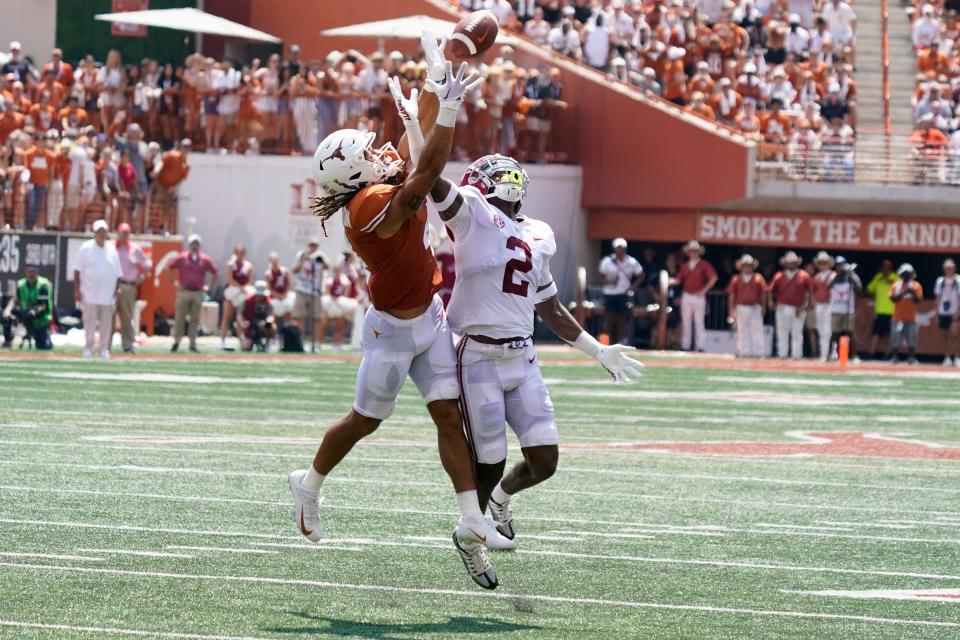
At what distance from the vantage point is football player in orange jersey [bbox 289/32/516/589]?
7262mm

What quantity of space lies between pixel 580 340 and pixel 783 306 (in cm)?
2084

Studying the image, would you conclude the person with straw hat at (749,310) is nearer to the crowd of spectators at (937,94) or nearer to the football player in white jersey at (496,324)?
the crowd of spectators at (937,94)

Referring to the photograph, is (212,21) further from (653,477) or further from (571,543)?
(571,543)

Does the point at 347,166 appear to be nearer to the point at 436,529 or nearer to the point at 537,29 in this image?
the point at 436,529

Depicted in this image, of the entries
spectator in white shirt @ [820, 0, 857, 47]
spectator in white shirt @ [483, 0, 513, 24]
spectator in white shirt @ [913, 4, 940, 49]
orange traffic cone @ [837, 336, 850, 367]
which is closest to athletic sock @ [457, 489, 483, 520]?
orange traffic cone @ [837, 336, 850, 367]

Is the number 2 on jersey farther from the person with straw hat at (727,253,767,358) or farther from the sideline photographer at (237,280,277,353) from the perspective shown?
the person with straw hat at (727,253,767,358)

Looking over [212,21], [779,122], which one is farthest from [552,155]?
[212,21]

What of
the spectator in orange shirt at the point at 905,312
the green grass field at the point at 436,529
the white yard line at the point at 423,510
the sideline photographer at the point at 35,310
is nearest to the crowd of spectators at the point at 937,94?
the spectator in orange shirt at the point at 905,312

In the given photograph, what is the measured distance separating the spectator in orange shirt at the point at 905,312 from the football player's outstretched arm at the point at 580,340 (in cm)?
2114

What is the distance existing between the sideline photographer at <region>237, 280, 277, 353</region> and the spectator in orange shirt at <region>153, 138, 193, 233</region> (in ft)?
12.3

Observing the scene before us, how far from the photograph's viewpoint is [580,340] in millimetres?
8438

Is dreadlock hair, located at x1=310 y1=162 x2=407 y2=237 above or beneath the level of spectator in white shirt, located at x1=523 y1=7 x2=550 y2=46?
beneath

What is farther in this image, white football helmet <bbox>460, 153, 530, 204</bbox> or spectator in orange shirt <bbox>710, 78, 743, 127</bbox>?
spectator in orange shirt <bbox>710, 78, 743, 127</bbox>

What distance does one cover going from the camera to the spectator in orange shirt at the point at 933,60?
33875 millimetres
